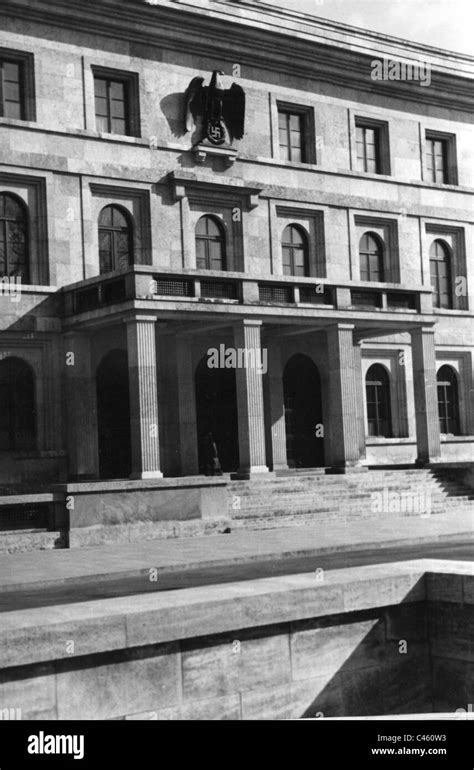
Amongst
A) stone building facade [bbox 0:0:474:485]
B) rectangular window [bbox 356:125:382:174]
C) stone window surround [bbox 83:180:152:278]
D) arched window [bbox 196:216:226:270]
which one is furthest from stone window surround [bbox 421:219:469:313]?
stone window surround [bbox 83:180:152:278]

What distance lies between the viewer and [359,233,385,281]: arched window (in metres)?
41.6

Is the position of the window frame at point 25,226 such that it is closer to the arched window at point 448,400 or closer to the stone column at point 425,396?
the stone column at point 425,396

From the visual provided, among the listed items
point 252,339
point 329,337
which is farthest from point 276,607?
point 329,337

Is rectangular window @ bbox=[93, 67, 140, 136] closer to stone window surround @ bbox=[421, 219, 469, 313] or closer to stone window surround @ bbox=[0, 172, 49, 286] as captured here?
stone window surround @ bbox=[0, 172, 49, 286]

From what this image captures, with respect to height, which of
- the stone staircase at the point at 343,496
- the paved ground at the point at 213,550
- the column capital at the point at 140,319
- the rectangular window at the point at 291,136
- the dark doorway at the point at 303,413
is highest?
the rectangular window at the point at 291,136

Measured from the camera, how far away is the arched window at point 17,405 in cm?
3319

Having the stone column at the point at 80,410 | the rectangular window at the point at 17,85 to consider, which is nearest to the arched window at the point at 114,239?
the stone column at the point at 80,410

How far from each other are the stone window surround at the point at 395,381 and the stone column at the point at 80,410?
11.7m

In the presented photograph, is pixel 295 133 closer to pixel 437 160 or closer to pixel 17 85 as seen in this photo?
pixel 437 160

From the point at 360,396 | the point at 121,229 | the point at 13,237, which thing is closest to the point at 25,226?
the point at 13,237

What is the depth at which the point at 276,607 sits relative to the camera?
807 centimetres

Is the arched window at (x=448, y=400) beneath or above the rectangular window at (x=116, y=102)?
beneath

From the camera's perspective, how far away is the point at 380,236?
1658 inches

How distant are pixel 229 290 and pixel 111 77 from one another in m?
9.15
